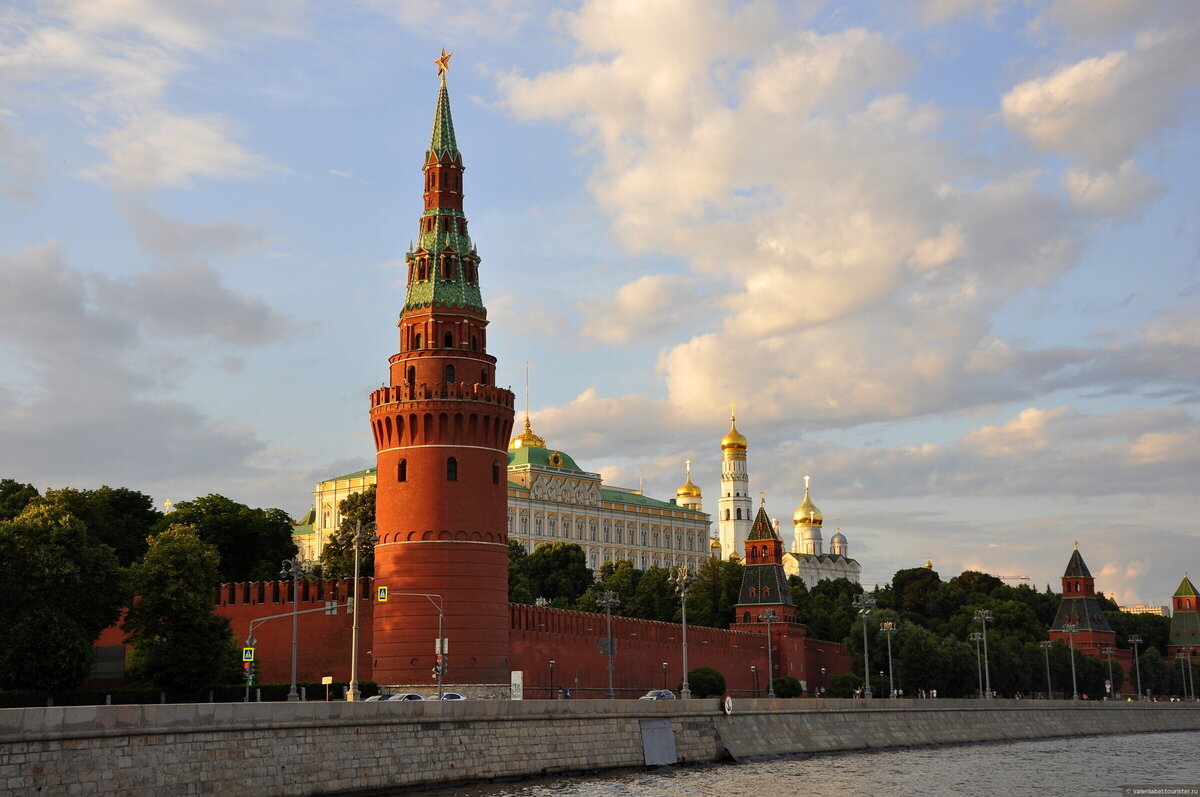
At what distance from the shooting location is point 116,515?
273ft

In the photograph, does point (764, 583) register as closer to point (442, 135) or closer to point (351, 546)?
point (351, 546)

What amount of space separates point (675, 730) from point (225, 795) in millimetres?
21955

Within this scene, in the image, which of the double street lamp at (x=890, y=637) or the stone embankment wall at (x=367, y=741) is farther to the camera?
the double street lamp at (x=890, y=637)

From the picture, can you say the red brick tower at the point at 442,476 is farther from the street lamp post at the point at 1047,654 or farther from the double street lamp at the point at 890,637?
the street lamp post at the point at 1047,654

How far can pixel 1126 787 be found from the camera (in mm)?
47844

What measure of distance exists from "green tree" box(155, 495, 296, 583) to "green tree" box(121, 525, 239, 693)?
20.7 m

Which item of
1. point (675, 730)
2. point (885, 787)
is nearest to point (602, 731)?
point (675, 730)

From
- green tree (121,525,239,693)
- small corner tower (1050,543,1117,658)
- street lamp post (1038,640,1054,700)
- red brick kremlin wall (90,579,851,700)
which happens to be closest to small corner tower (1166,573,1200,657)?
small corner tower (1050,543,1117,658)

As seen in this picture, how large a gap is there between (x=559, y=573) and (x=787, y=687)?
3617 centimetres

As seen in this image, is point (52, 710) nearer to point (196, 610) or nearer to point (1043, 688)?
point (196, 610)

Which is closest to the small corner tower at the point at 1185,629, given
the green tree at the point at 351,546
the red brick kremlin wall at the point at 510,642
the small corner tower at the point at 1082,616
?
the small corner tower at the point at 1082,616

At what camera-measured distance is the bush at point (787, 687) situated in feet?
323

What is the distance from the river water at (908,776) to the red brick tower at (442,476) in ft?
48.9

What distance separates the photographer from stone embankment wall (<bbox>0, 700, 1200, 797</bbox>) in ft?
107
